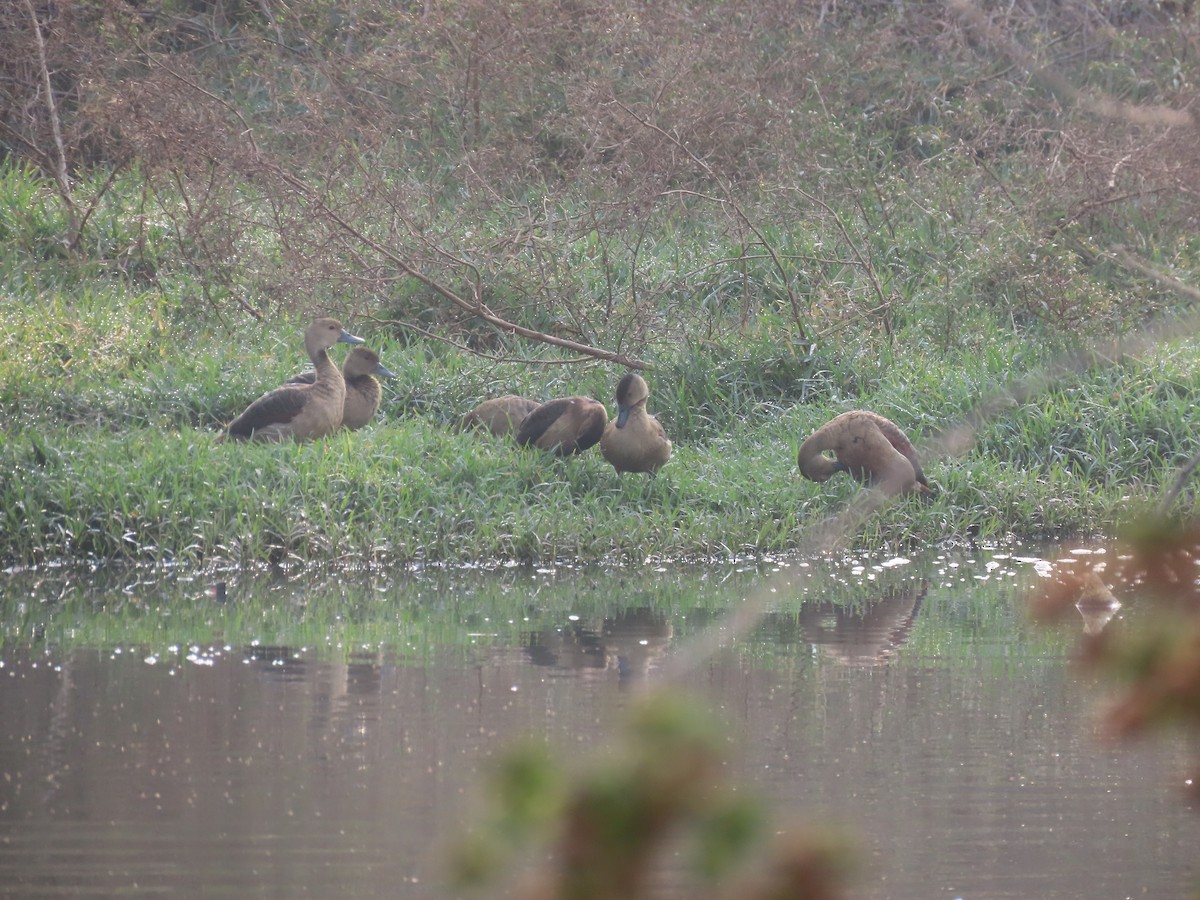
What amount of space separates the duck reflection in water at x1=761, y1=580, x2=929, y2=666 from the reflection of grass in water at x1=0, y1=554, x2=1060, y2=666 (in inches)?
1.1

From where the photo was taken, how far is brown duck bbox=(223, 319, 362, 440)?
32.3ft

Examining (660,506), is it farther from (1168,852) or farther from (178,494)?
(1168,852)

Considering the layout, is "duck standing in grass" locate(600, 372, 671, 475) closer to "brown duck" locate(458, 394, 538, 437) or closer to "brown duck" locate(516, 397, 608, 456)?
"brown duck" locate(516, 397, 608, 456)

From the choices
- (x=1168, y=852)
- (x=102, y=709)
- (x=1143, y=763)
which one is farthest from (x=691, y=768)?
(x=102, y=709)

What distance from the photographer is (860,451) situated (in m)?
9.43

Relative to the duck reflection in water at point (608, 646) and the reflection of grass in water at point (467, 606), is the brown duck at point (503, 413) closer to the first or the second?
the reflection of grass in water at point (467, 606)

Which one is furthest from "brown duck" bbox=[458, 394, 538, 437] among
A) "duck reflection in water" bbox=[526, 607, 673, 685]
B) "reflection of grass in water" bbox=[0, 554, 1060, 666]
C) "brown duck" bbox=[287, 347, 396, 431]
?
"duck reflection in water" bbox=[526, 607, 673, 685]

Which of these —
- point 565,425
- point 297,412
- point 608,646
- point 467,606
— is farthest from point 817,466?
point 608,646

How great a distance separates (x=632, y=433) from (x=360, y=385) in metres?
1.87

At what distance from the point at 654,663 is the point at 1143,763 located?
1.79 m

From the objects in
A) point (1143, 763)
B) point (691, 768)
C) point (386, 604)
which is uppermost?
point (691, 768)

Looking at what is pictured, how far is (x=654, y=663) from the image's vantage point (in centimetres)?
635

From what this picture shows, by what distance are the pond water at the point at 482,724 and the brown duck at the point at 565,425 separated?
135 cm

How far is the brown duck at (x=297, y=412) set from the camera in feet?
32.3
